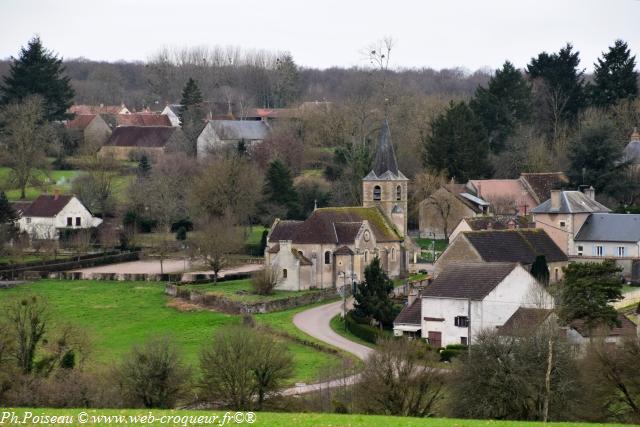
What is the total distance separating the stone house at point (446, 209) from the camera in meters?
→ 74.4

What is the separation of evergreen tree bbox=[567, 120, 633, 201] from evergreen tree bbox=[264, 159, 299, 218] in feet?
52.5

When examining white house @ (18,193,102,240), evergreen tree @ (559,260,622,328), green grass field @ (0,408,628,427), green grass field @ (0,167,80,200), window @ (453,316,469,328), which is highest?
green grass field @ (0,167,80,200)

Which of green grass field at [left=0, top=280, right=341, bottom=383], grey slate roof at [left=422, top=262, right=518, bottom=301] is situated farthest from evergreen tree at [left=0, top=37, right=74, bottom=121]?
grey slate roof at [left=422, top=262, right=518, bottom=301]

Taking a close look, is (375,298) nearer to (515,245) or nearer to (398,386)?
(515,245)

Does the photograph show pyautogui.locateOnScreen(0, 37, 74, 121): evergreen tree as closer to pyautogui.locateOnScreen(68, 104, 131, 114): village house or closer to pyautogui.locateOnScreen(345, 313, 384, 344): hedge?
pyautogui.locateOnScreen(68, 104, 131, 114): village house

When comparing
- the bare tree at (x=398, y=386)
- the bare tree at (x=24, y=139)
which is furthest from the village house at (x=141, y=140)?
the bare tree at (x=398, y=386)

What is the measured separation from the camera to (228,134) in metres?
98.7

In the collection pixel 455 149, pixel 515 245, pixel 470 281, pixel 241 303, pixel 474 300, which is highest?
pixel 455 149

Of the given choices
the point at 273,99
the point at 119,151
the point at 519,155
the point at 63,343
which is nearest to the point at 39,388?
the point at 63,343

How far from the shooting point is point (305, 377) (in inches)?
1698

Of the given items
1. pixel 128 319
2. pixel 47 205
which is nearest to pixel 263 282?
pixel 128 319

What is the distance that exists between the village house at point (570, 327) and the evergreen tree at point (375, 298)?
6114 mm

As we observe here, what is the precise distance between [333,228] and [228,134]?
3631cm

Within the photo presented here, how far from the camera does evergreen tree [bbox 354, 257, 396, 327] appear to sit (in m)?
52.3
